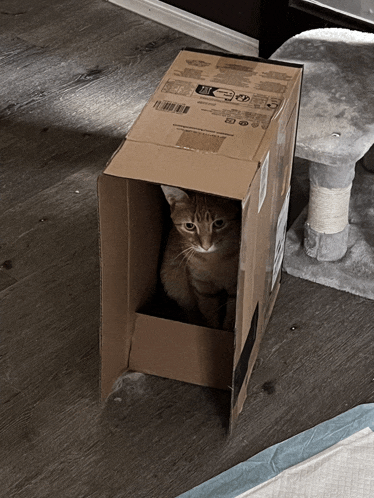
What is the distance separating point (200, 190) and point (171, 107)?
242 millimetres

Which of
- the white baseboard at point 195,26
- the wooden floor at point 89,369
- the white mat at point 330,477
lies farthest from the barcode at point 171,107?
the white baseboard at point 195,26

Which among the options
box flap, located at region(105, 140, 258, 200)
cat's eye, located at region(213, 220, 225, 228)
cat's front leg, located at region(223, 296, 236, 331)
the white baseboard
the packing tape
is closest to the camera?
box flap, located at region(105, 140, 258, 200)

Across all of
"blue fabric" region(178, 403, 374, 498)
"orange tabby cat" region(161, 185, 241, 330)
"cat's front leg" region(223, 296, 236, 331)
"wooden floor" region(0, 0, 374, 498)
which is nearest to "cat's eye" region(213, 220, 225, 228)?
"orange tabby cat" region(161, 185, 241, 330)

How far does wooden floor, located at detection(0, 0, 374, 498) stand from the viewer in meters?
1.32

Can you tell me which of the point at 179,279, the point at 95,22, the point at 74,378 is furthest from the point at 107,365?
the point at 95,22

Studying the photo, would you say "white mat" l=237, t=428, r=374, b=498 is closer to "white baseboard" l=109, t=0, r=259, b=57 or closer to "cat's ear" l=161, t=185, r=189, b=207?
"cat's ear" l=161, t=185, r=189, b=207

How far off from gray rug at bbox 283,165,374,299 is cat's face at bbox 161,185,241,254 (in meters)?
0.38

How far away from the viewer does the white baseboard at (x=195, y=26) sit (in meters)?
2.53

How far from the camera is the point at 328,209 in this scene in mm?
1608

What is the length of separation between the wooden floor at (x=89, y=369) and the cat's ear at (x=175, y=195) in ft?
1.38

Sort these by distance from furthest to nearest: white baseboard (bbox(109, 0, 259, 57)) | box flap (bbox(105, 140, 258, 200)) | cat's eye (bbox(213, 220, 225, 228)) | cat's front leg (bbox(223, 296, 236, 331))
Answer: white baseboard (bbox(109, 0, 259, 57)), cat's front leg (bbox(223, 296, 236, 331)), cat's eye (bbox(213, 220, 225, 228)), box flap (bbox(105, 140, 258, 200))

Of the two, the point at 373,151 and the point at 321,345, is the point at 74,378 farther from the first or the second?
the point at 373,151

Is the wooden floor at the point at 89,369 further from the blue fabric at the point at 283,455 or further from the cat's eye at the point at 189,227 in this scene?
the cat's eye at the point at 189,227

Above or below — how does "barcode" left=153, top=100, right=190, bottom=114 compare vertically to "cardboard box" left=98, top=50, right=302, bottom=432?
above
